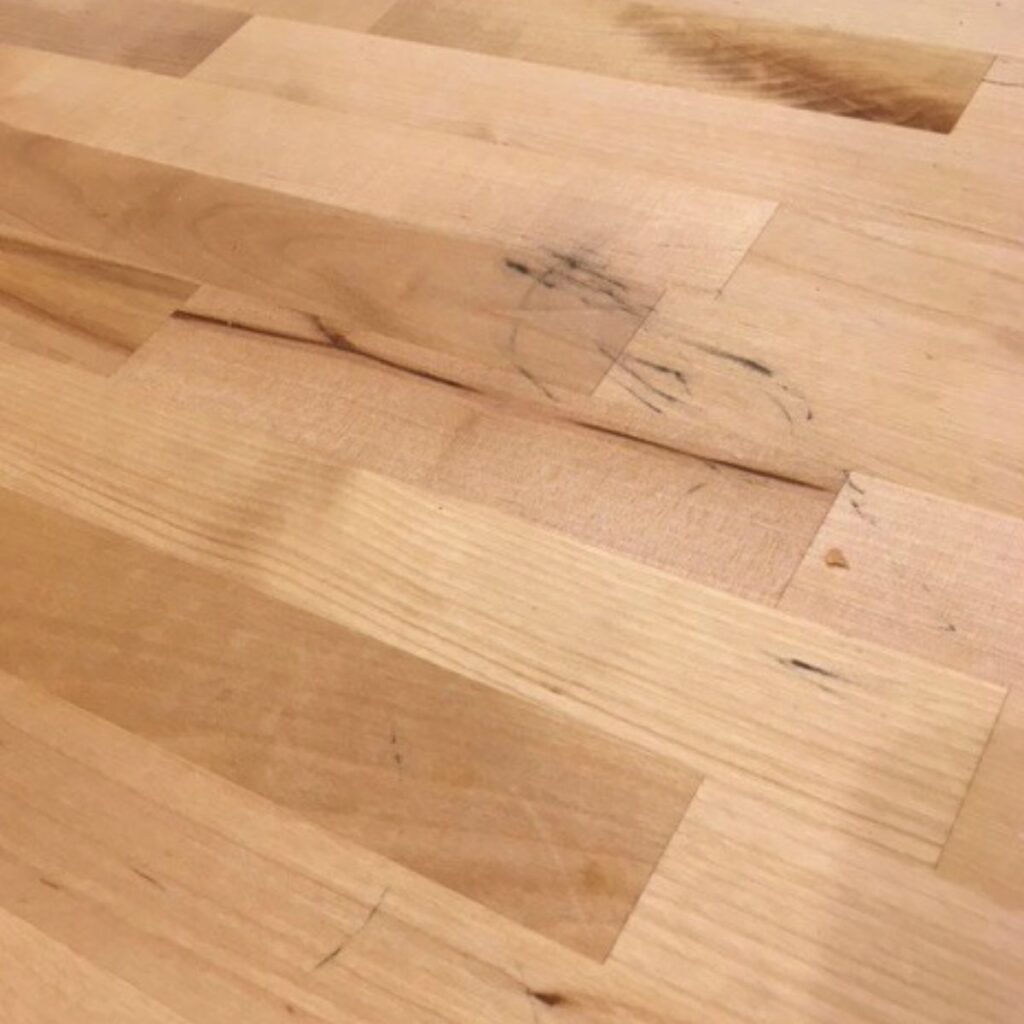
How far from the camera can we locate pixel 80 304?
114 centimetres

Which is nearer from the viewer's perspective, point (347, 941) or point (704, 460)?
point (347, 941)

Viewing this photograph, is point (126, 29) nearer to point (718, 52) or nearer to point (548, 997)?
point (718, 52)

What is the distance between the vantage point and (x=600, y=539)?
0.90m

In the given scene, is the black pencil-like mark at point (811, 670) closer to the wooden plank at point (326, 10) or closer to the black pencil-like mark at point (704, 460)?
the black pencil-like mark at point (704, 460)

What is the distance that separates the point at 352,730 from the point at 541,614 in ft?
0.40

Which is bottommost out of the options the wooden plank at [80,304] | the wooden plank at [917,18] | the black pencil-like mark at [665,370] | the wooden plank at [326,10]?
the wooden plank at [917,18]

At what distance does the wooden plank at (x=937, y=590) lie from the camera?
777 millimetres

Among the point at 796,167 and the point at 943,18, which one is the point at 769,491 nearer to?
the point at 796,167

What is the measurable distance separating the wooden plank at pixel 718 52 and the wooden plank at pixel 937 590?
0.39 m

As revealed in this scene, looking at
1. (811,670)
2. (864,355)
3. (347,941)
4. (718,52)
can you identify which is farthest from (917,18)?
(347,941)

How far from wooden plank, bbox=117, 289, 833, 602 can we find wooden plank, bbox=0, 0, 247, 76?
374 mm

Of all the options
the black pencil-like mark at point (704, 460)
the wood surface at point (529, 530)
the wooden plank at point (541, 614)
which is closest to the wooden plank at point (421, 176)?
the wood surface at point (529, 530)

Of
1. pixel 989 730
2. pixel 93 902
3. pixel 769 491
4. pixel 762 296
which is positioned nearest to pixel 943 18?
pixel 762 296

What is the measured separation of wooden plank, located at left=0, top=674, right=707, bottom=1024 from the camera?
73 centimetres
